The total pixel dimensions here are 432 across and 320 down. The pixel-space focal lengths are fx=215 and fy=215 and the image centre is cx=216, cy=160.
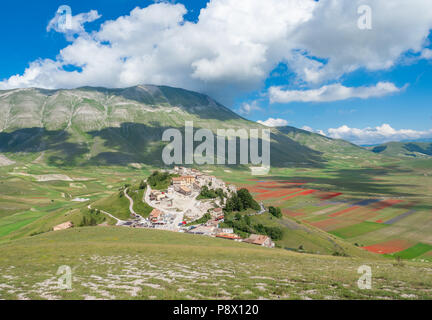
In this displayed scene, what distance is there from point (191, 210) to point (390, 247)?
236 feet

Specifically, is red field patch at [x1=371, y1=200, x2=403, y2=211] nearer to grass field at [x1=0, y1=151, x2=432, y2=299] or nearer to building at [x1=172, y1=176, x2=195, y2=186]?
grass field at [x1=0, y1=151, x2=432, y2=299]

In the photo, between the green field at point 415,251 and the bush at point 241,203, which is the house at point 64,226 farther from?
the green field at point 415,251

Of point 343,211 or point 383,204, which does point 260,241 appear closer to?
point 343,211

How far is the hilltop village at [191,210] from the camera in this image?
7513 centimetres

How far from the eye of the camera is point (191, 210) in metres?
94.4

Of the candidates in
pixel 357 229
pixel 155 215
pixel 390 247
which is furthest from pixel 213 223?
pixel 357 229

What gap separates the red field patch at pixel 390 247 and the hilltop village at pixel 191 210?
32231mm

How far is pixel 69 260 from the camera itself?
27.9 meters

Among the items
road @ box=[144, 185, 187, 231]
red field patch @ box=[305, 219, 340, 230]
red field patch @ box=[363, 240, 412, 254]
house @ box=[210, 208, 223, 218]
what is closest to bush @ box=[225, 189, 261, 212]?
house @ box=[210, 208, 223, 218]

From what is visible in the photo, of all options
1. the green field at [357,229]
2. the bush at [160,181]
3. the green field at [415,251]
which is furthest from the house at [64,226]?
the green field at [415,251]

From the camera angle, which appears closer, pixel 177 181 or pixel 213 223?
pixel 213 223

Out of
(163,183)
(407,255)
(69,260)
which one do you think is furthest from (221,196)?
(69,260)

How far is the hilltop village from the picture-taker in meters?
75.1
